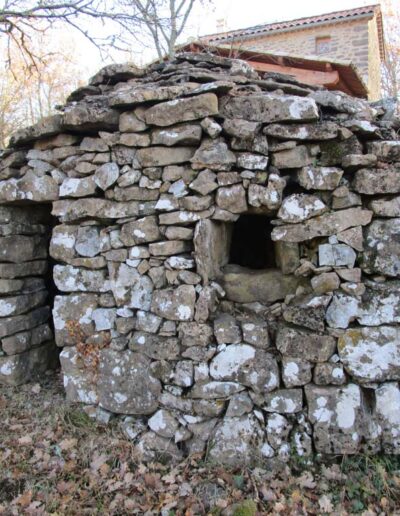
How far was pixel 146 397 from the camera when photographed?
3.06 m

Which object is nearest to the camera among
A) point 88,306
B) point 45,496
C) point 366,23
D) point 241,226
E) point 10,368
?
point 45,496

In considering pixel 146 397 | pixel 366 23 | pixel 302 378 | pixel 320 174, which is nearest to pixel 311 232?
pixel 320 174

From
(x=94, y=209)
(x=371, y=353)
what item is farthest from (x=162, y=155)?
(x=371, y=353)

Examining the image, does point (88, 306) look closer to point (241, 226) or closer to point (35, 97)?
point (241, 226)

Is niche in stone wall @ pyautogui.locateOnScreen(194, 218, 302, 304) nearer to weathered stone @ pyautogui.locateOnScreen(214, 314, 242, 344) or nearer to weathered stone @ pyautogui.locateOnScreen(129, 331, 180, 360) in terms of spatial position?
weathered stone @ pyautogui.locateOnScreen(214, 314, 242, 344)

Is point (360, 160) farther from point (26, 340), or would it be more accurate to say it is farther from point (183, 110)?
point (26, 340)

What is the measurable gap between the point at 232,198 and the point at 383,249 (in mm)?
1090

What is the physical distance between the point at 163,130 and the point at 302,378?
2.03 m

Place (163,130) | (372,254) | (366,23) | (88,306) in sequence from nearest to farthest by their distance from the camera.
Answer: (372,254) → (163,130) → (88,306) → (366,23)

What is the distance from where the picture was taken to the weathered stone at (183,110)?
283 centimetres

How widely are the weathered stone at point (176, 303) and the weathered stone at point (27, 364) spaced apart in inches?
67.4

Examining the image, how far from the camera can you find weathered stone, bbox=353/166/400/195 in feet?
8.95

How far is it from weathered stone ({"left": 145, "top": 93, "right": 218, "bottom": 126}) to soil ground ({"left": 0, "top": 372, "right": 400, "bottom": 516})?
7.78ft

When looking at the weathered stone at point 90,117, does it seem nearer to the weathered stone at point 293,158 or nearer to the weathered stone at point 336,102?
the weathered stone at point 293,158
